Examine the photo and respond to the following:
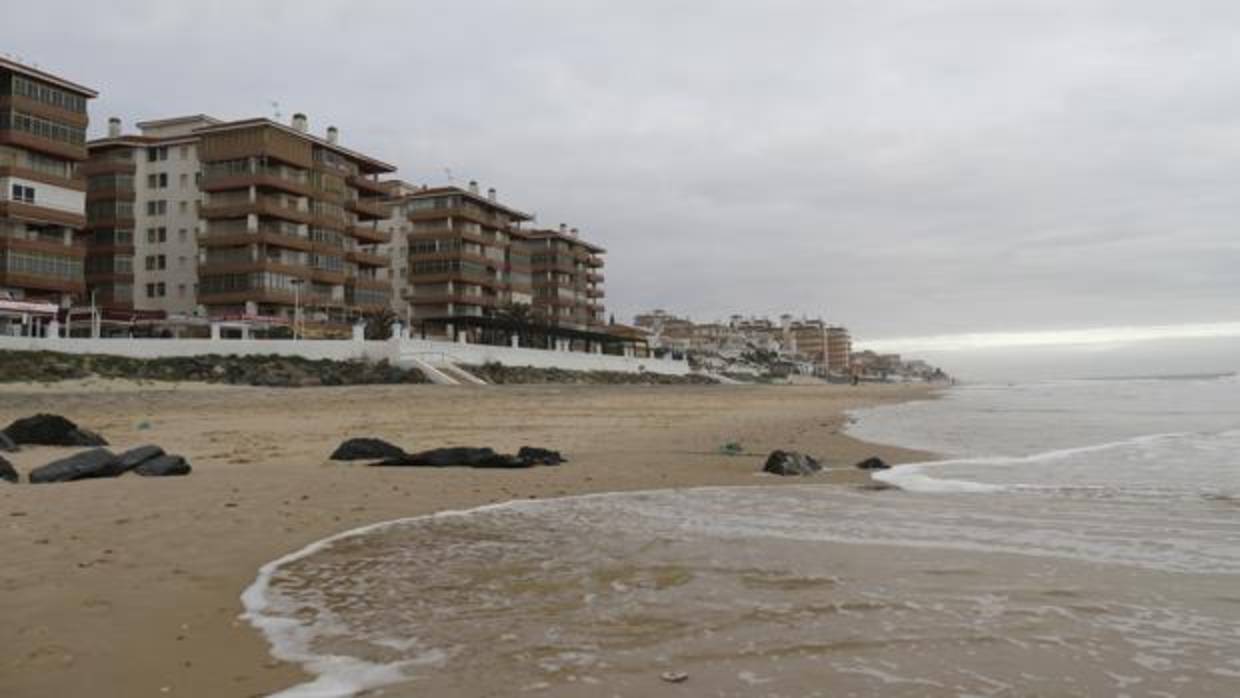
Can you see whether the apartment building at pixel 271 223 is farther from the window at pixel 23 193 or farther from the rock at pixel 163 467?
the rock at pixel 163 467

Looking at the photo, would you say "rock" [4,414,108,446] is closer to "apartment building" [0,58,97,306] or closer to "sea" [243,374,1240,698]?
"sea" [243,374,1240,698]

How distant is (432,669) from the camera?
523cm

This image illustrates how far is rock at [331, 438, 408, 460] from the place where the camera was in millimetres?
16812

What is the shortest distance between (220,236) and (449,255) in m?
31.0

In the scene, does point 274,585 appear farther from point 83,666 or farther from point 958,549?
point 958,549

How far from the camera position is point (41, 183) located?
219 feet

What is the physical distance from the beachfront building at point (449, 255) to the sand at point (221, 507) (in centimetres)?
7354

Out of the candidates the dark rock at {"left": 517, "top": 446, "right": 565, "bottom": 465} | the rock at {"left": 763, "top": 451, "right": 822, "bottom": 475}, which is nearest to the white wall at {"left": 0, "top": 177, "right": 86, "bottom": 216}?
the dark rock at {"left": 517, "top": 446, "right": 565, "bottom": 465}

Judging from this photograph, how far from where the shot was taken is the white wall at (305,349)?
49719mm

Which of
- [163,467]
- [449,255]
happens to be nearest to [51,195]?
[449,255]

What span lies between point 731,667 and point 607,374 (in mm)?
82207

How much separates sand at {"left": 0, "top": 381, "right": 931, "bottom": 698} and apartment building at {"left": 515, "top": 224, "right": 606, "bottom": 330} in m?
97.6

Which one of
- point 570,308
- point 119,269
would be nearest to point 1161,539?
point 119,269

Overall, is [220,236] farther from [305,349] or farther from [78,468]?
[78,468]
